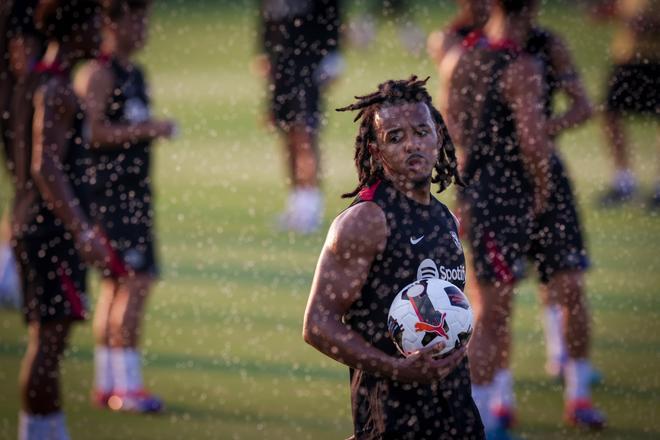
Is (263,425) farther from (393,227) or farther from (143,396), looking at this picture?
(393,227)

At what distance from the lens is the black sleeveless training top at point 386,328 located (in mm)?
4113

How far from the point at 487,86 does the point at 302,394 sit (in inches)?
72.8

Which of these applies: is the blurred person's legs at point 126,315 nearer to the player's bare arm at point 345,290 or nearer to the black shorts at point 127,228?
the black shorts at point 127,228

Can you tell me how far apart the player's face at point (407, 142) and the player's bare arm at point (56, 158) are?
1.93m

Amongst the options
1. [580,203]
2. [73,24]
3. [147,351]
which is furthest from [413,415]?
[580,203]

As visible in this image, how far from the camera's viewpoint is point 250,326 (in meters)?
8.27

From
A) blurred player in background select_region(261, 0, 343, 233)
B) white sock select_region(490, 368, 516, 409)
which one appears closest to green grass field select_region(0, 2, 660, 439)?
white sock select_region(490, 368, 516, 409)

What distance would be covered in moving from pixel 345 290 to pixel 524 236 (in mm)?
2281

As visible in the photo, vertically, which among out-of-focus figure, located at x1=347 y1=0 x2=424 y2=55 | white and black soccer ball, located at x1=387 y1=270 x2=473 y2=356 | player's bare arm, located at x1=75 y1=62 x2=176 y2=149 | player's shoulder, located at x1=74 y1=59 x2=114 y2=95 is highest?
out-of-focus figure, located at x1=347 y1=0 x2=424 y2=55

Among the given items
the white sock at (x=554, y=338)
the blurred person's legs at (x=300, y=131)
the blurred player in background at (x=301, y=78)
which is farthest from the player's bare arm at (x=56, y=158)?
the blurred player in background at (x=301, y=78)

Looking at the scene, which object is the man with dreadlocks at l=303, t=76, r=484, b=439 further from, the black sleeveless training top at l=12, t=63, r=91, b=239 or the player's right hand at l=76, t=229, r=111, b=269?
the black sleeveless training top at l=12, t=63, r=91, b=239

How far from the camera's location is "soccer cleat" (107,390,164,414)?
21.5 feet

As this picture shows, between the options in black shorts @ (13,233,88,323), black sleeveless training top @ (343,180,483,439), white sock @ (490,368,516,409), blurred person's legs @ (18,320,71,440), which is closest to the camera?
black sleeveless training top @ (343,180,483,439)

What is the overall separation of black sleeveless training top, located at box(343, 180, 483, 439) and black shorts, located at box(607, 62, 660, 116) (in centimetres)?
816
